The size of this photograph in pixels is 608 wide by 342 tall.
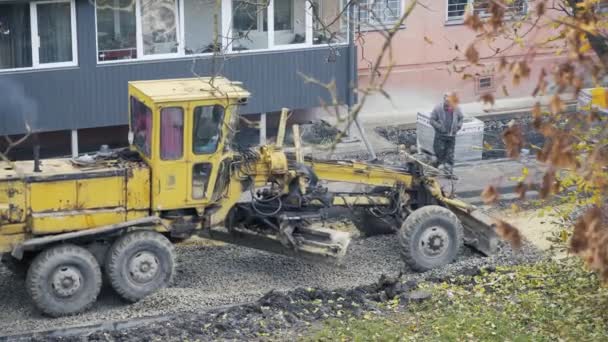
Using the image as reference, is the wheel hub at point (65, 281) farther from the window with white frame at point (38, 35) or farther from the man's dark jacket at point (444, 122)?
the man's dark jacket at point (444, 122)

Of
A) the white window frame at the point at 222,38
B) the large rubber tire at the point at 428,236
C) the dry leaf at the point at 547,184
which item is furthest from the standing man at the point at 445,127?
the dry leaf at the point at 547,184

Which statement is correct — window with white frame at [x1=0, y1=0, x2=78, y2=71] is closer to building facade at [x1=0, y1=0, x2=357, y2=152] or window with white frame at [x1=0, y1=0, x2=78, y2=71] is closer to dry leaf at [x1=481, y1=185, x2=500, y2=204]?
building facade at [x1=0, y1=0, x2=357, y2=152]

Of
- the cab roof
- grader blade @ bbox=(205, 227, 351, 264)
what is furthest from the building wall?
the cab roof

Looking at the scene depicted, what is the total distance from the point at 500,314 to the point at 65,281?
484 centimetres

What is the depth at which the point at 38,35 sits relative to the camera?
18.4 meters

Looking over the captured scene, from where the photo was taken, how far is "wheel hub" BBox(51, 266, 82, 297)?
41.0 feet

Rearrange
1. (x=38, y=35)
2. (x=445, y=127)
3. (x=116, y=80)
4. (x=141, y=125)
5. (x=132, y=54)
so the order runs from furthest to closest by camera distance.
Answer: (x=132, y=54) → (x=445, y=127) → (x=116, y=80) → (x=38, y=35) → (x=141, y=125)

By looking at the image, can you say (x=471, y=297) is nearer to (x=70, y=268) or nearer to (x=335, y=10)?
(x=70, y=268)

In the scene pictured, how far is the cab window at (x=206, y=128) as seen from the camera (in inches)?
506

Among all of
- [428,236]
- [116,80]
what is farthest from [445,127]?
[116,80]

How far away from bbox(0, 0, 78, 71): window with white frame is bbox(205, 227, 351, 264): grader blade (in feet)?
20.4

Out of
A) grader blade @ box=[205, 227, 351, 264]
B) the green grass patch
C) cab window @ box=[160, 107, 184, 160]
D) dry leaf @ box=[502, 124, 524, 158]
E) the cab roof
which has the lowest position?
the green grass patch

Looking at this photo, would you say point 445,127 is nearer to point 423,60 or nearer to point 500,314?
point 423,60

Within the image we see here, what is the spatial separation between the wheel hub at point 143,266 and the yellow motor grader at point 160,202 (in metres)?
0.01
